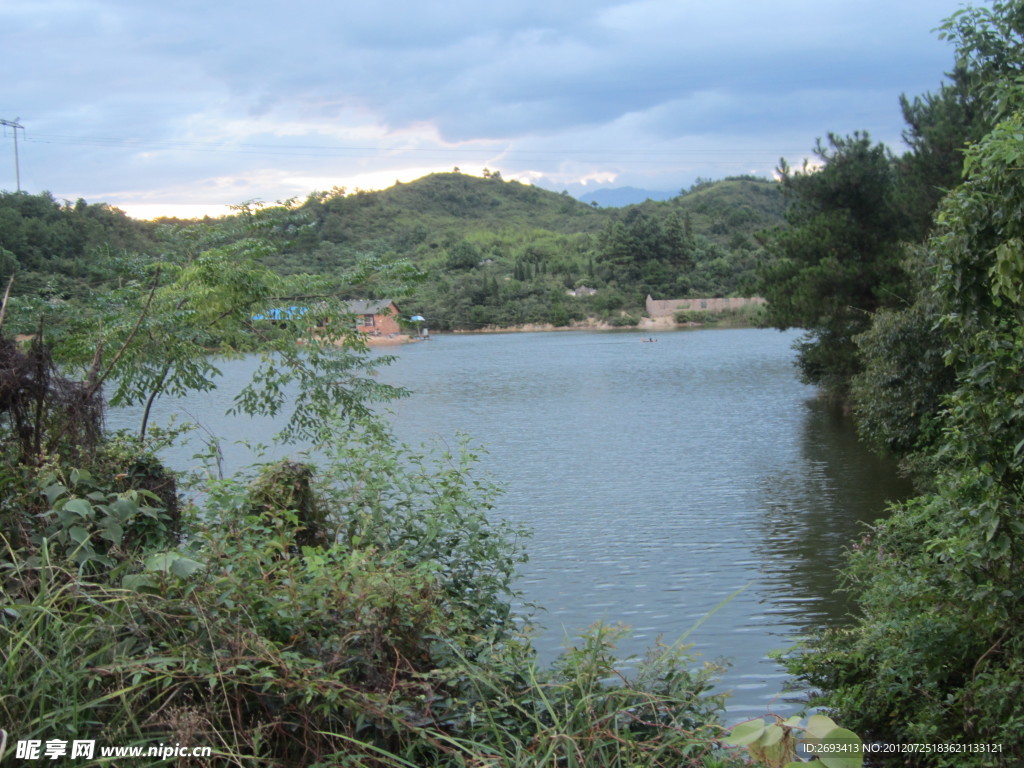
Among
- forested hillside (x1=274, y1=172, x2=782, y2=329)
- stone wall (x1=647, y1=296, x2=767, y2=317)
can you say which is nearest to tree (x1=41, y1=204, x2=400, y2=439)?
forested hillside (x1=274, y1=172, x2=782, y2=329)

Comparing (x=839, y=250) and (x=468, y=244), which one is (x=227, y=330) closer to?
(x=839, y=250)

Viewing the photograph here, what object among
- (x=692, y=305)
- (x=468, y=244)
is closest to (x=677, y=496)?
(x=692, y=305)

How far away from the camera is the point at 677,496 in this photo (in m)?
15.2

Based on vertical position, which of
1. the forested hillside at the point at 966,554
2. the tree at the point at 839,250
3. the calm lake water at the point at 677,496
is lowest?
the calm lake water at the point at 677,496

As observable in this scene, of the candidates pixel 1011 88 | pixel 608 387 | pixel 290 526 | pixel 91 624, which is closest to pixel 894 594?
pixel 1011 88

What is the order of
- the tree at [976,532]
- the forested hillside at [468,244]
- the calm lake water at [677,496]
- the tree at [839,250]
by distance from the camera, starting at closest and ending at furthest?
the tree at [976,532] < the calm lake water at [677,496] < the forested hillside at [468,244] < the tree at [839,250]

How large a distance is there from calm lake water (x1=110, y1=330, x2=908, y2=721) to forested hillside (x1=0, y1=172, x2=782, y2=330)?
13.8 ft

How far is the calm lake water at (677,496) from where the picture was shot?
9.20 meters

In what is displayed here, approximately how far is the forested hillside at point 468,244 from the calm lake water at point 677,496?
420 centimetres

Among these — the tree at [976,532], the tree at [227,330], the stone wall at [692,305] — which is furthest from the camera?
the stone wall at [692,305]

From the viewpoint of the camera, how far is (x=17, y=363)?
436 cm

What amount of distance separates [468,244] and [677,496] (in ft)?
288

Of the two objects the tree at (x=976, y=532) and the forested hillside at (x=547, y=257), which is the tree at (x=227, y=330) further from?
the forested hillside at (x=547, y=257)

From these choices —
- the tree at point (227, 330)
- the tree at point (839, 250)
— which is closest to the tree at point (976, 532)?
the tree at point (227, 330)
